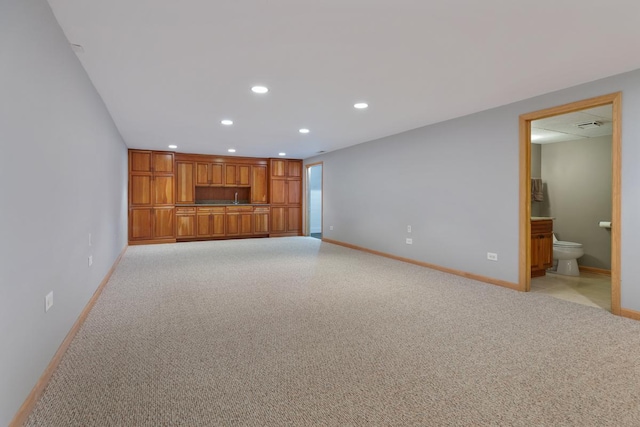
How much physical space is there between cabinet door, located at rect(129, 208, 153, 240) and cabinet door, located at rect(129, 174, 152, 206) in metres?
0.18

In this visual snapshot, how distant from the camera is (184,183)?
864 cm

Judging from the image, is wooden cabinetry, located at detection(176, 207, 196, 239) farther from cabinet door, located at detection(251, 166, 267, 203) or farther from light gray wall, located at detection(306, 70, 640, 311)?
light gray wall, located at detection(306, 70, 640, 311)

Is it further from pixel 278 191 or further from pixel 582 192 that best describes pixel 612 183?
pixel 278 191

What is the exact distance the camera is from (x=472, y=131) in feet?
15.3

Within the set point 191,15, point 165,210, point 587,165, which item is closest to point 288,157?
point 165,210

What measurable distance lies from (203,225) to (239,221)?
912mm

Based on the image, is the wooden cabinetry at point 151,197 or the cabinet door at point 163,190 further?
the cabinet door at point 163,190

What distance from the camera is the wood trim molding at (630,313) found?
3.11 m

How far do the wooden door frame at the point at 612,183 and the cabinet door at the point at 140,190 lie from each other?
748 centimetres

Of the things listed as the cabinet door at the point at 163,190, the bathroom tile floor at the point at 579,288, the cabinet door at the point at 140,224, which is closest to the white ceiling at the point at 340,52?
the bathroom tile floor at the point at 579,288

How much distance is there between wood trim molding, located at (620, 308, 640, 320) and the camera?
3.11m

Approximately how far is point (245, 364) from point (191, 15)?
7.37ft

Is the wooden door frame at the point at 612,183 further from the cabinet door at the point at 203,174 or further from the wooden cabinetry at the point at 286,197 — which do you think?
the cabinet door at the point at 203,174

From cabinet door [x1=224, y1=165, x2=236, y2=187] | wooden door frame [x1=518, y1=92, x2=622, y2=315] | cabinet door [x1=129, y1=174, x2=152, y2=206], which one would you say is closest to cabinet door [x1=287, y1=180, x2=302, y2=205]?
cabinet door [x1=224, y1=165, x2=236, y2=187]
